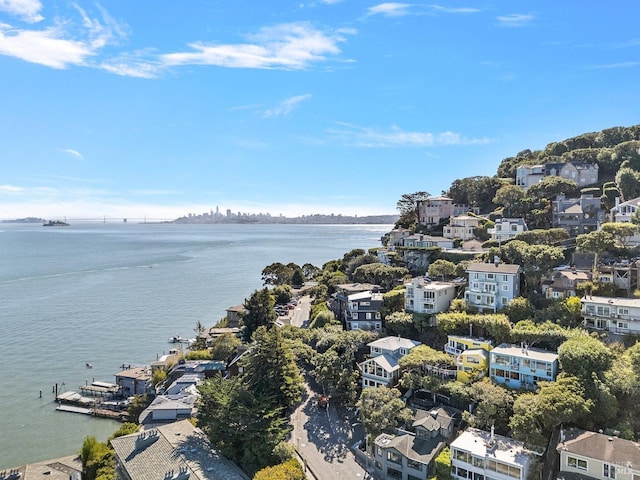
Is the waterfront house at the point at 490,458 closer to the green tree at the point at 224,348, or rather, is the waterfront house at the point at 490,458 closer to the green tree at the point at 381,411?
the green tree at the point at 381,411

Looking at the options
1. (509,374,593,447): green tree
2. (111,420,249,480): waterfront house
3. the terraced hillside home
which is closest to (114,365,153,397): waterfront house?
(111,420,249,480): waterfront house

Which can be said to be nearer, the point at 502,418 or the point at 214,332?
the point at 502,418

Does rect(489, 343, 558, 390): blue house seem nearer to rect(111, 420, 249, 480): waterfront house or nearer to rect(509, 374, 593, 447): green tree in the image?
rect(509, 374, 593, 447): green tree

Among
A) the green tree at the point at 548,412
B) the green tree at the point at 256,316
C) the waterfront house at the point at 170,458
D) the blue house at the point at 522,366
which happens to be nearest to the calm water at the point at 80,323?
the waterfront house at the point at 170,458

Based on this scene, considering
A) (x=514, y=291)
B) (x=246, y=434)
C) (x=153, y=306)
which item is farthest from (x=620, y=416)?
(x=153, y=306)

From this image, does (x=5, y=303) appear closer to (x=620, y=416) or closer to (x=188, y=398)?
(x=188, y=398)

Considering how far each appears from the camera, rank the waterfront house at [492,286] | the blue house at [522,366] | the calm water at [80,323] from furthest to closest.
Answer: the calm water at [80,323] < the waterfront house at [492,286] < the blue house at [522,366]

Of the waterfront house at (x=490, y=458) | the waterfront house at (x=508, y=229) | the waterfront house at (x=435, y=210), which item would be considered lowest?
the waterfront house at (x=490, y=458)
